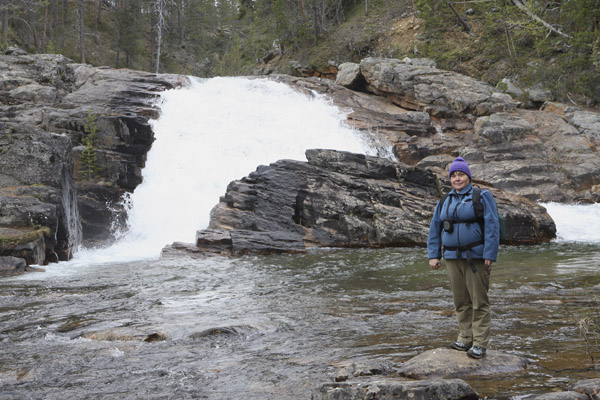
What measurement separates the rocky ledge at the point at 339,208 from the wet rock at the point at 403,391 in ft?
40.3

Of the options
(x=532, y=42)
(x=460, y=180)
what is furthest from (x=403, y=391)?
(x=532, y=42)

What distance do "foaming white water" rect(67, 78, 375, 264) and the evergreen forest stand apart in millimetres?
10783

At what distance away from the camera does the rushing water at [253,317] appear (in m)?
4.73

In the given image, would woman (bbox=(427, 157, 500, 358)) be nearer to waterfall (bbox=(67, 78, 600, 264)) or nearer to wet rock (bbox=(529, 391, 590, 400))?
wet rock (bbox=(529, 391, 590, 400))

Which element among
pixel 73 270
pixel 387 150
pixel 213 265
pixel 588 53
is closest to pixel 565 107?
pixel 588 53

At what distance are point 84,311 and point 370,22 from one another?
39237 millimetres

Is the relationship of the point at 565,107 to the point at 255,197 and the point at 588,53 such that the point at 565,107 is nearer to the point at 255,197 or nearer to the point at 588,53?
the point at 588,53

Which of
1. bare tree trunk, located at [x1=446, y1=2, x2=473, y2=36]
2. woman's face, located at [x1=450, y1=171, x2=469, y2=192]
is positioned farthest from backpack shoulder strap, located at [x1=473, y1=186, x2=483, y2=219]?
bare tree trunk, located at [x1=446, y1=2, x2=473, y2=36]

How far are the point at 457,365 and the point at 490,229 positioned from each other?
1.29 metres

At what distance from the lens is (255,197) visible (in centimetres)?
1747

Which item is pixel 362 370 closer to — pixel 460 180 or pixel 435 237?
pixel 435 237

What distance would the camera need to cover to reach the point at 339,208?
57.1ft

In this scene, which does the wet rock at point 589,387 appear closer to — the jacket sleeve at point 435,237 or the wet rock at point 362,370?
the wet rock at point 362,370

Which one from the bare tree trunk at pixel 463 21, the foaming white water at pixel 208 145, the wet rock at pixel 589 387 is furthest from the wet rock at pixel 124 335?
the bare tree trunk at pixel 463 21
